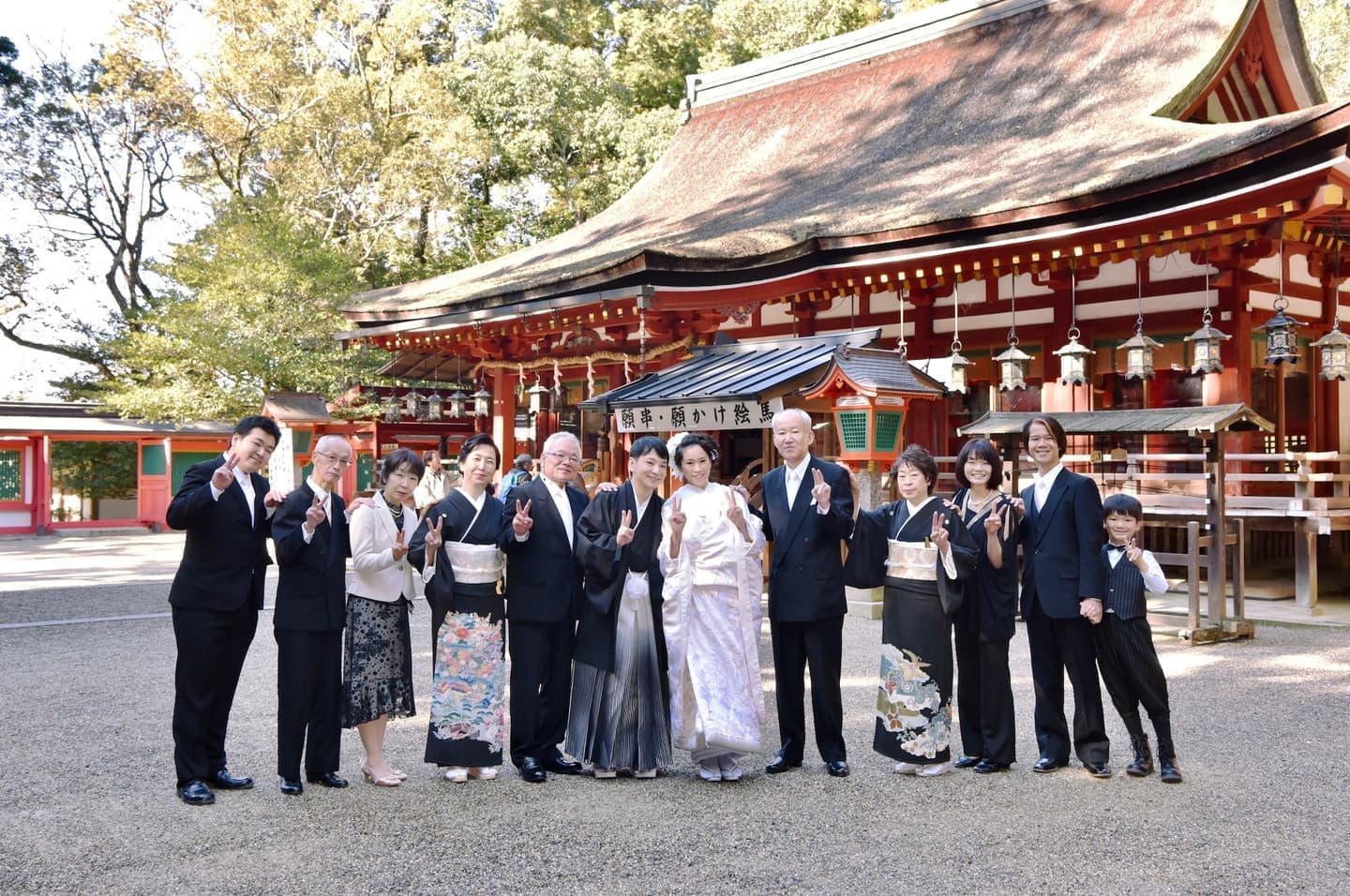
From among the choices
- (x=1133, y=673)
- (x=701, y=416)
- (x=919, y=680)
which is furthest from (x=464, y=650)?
(x=701, y=416)

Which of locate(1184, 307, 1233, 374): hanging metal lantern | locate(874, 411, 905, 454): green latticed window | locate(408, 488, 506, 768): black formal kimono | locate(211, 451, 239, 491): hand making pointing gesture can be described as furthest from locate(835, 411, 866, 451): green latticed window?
locate(211, 451, 239, 491): hand making pointing gesture

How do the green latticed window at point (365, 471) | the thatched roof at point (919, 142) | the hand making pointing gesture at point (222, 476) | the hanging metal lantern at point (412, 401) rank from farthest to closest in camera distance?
the green latticed window at point (365, 471) → the hanging metal lantern at point (412, 401) → the thatched roof at point (919, 142) → the hand making pointing gesture at point (222, 476)

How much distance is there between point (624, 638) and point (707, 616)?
35cm

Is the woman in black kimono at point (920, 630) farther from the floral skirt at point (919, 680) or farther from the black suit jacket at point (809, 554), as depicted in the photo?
the black suit jacket at point (809, 554)

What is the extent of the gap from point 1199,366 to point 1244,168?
63.2 inches

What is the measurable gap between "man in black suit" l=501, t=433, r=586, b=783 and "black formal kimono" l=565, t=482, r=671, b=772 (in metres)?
0.08

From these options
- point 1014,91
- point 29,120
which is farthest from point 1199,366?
point 29,120

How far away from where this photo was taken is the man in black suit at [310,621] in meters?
3.79

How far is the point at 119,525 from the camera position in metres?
19.4

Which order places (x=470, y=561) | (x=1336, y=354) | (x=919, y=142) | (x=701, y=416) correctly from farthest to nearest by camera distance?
(x=919, y=142) < (x=1336, y=354) < (x=701, y=416) < (x=470, y=561)

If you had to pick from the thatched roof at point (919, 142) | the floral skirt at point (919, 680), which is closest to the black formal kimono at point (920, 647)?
the floral skirt at point (919, 680)

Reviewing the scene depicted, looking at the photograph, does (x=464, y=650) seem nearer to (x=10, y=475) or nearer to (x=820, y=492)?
(x=820, y=492)

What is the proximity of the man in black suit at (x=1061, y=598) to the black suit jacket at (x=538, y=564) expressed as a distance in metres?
1.83

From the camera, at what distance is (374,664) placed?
394 centimetres
